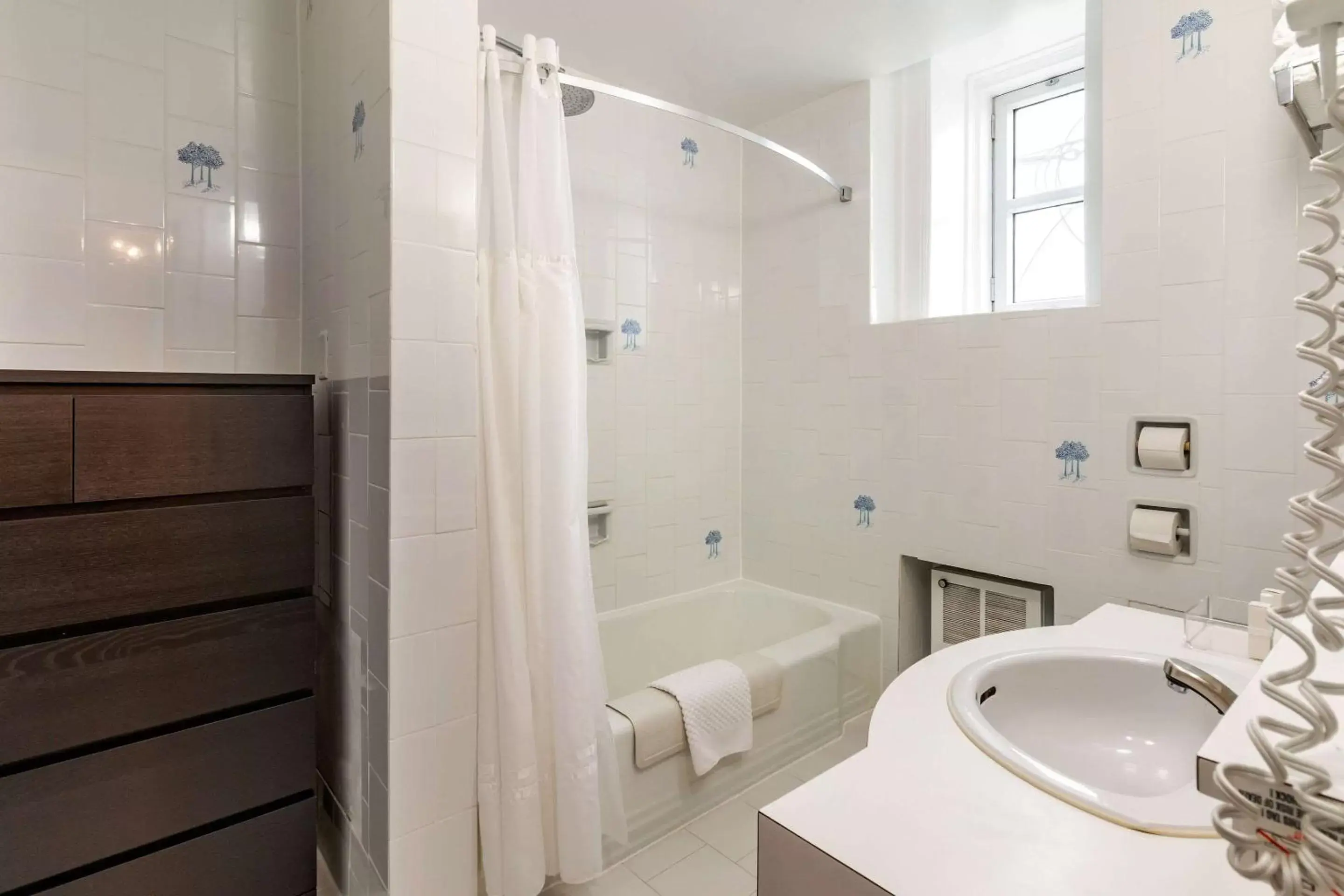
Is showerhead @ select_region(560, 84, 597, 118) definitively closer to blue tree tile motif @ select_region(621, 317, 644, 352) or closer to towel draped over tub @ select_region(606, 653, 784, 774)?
blue tree tile motif @ select_region(621, 317, 644, 352)

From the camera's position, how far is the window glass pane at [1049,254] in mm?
2168

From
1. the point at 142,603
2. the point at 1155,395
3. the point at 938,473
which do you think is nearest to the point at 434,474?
the point at 142,603

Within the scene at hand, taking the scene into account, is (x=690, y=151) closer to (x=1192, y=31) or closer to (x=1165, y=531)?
(x=1192, y=31)

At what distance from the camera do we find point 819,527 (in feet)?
8.59

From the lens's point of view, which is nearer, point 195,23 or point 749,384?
point 195,23

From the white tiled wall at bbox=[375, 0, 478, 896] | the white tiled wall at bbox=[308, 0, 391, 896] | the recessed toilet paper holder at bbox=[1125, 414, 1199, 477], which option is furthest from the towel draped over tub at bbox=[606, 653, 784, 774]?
the recessed toilet paper holder at bbox=[1125, 414, 1199, 477]

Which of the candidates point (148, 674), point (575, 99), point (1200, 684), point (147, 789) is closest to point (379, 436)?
point (148, 674)

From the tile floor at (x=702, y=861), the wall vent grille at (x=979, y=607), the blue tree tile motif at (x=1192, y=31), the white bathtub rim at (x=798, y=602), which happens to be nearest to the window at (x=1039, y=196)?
the blue tree tile motif at (x=1192, y=31)

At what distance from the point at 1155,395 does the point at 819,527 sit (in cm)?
122

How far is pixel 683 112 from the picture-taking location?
1.87 metres

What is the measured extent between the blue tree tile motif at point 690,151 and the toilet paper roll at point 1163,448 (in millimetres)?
1951

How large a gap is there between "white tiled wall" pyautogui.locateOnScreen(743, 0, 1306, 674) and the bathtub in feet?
→ 0.45

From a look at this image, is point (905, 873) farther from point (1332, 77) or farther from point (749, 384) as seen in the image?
point (749, 384)

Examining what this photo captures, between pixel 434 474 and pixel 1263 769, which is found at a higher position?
pixel 434 474
